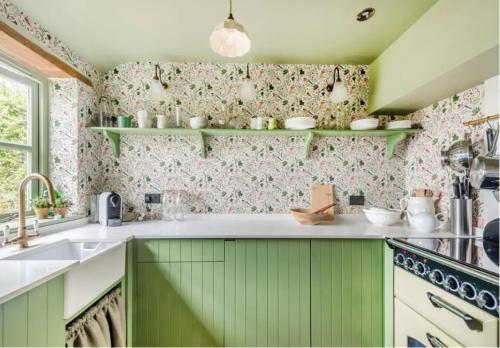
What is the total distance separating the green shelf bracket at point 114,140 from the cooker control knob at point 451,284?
2.41 meters

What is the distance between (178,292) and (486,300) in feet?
5.13

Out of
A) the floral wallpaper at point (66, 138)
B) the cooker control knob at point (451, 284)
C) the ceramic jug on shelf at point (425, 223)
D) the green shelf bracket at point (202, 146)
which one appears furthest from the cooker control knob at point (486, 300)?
the floral wallpaper at point (66, 138)

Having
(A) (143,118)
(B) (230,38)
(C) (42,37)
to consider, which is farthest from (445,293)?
(C) (42,37)

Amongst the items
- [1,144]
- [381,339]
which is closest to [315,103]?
[381,339]

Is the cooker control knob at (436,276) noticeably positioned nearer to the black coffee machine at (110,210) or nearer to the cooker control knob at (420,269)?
the cooker control knob at (420,269)

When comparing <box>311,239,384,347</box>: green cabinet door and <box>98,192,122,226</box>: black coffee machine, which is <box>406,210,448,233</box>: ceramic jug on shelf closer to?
<box>311,239,384,347</box>: green cabinet door

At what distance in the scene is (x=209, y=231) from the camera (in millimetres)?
1723

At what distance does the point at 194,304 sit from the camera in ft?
5.35

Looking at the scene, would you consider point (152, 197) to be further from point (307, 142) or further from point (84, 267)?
point (307, 142)

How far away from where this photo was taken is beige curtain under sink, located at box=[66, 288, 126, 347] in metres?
1.15

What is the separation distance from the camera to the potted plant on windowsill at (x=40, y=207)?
Result: 1.71 metres

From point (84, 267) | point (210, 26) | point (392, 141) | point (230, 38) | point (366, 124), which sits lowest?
point (84, 267)

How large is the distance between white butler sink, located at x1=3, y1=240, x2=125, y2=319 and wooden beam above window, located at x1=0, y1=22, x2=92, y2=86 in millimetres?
1211

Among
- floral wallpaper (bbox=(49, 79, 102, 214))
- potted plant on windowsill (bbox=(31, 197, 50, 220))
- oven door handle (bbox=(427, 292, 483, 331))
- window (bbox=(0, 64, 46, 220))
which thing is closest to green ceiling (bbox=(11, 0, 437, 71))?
floral wallpaper (bbox=(49, 79, 102, 214))
